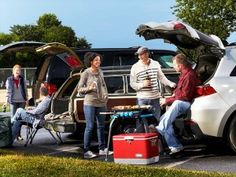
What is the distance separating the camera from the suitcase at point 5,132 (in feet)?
35.6

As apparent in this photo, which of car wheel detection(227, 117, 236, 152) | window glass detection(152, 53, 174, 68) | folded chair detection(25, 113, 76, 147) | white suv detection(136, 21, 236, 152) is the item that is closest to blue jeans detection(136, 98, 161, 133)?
white suv detection(136, 21, 236, 152)

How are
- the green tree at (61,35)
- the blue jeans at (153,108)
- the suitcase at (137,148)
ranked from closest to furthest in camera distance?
the suitcase at (137,148) → the blue jeans at (153,108) → the green tree at (61,35)

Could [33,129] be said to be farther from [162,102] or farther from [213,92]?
[213,92]

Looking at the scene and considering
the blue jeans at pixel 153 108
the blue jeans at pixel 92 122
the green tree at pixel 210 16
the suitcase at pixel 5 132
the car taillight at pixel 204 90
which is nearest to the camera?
the car taillight at pixel 204 90

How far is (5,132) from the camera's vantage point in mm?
10922

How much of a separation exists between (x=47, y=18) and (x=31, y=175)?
94975 mm

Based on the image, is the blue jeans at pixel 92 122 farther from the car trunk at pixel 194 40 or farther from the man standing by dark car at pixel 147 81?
the car trunk at pixel 194 40

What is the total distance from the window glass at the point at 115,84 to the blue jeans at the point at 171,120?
1.78m

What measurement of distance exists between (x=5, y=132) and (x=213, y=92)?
13.8 ft

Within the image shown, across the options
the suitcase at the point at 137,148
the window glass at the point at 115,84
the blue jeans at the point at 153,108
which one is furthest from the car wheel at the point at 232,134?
the window glass at the point at 115,84

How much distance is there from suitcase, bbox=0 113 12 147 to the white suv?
138 inches

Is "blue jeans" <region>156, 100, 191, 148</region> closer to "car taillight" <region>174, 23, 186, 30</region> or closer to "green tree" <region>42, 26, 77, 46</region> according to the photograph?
"car taillight" <region>174, 23, 186, 30</region>

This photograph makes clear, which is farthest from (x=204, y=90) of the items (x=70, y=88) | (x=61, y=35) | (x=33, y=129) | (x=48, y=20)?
(x=48, y=20)

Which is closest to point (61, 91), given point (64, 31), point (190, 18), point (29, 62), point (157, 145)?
point (157, 145)
